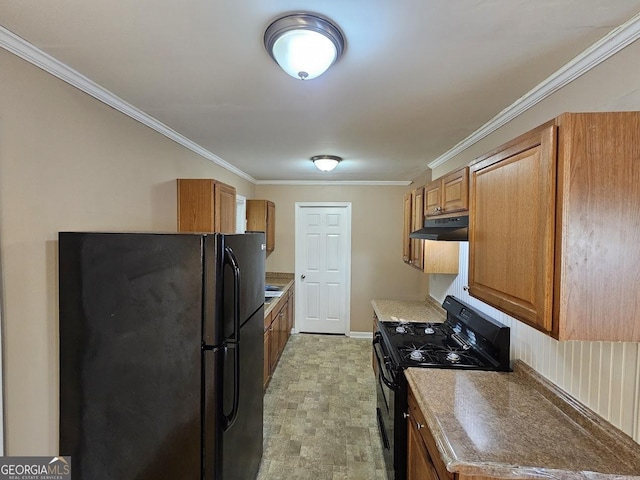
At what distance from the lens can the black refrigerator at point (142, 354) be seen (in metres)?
1.37

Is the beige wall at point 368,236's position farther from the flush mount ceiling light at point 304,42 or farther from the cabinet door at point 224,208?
the flush mount ceiling light at point 304,42

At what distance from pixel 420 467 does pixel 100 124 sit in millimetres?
2531

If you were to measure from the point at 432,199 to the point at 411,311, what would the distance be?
1347 mm

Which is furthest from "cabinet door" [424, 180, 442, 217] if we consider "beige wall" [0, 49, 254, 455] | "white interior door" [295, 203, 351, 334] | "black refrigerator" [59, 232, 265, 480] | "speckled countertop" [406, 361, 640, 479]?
"white interior door" [295, 203, 351, 334]

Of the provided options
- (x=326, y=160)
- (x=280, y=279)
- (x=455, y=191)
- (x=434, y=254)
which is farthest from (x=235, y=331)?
(x=280, y=279)

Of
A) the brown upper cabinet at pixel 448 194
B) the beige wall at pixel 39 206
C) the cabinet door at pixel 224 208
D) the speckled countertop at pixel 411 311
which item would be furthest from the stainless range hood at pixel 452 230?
the beige wall at pixel 39 206

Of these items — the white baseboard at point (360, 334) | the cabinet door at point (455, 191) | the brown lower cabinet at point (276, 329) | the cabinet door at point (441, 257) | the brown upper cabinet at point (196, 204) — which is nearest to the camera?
the cabinet door at point (455, 191)

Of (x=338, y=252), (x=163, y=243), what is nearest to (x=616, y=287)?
(x=163, y=243)

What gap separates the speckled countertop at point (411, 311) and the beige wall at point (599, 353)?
122 cm

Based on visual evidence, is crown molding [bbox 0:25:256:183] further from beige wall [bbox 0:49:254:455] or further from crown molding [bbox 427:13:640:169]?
crown molding [bbox 427:13:640:169]

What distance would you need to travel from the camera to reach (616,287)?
0.93m

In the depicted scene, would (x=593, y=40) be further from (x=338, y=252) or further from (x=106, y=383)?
(x=338, y=252)

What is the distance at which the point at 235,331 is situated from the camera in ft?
5.10

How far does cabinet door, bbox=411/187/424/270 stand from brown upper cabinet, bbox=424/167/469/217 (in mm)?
140
